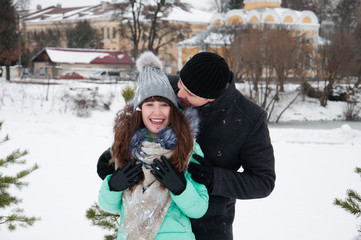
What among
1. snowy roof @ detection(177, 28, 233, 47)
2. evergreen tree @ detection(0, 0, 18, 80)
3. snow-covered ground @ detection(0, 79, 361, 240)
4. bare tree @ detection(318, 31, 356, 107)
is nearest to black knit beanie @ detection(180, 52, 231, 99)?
snow-covered ground @ detection(0, 79, 361, 240)

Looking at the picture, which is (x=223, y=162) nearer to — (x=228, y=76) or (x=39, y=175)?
(x=228, y=76)

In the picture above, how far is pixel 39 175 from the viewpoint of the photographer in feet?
22.9

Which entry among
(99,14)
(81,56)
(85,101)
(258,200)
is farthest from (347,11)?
(258,200)

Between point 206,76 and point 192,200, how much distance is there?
0.64 m

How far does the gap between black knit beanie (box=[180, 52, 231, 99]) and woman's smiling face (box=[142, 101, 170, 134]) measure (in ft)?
0.60

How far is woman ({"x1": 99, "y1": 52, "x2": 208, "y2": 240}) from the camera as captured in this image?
182 cm

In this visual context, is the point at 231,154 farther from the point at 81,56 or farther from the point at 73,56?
the point at 81,56

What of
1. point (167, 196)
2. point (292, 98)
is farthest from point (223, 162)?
point (292, 98)

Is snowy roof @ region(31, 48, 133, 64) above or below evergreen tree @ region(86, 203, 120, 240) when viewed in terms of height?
above

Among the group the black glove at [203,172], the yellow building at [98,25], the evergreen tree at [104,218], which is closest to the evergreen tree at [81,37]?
the yellow building at [98,25]

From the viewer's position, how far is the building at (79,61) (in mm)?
36438

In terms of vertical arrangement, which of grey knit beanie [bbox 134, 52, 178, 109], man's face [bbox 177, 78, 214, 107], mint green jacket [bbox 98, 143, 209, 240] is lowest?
mint green jacket [bbox 98, 143, 209, 240]

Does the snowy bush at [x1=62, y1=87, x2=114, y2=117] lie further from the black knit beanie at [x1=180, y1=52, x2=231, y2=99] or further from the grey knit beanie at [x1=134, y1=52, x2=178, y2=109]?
the black knit beanie at [x1=180, y1=52, x2=231, y2=99]

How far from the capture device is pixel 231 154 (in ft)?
6.68
